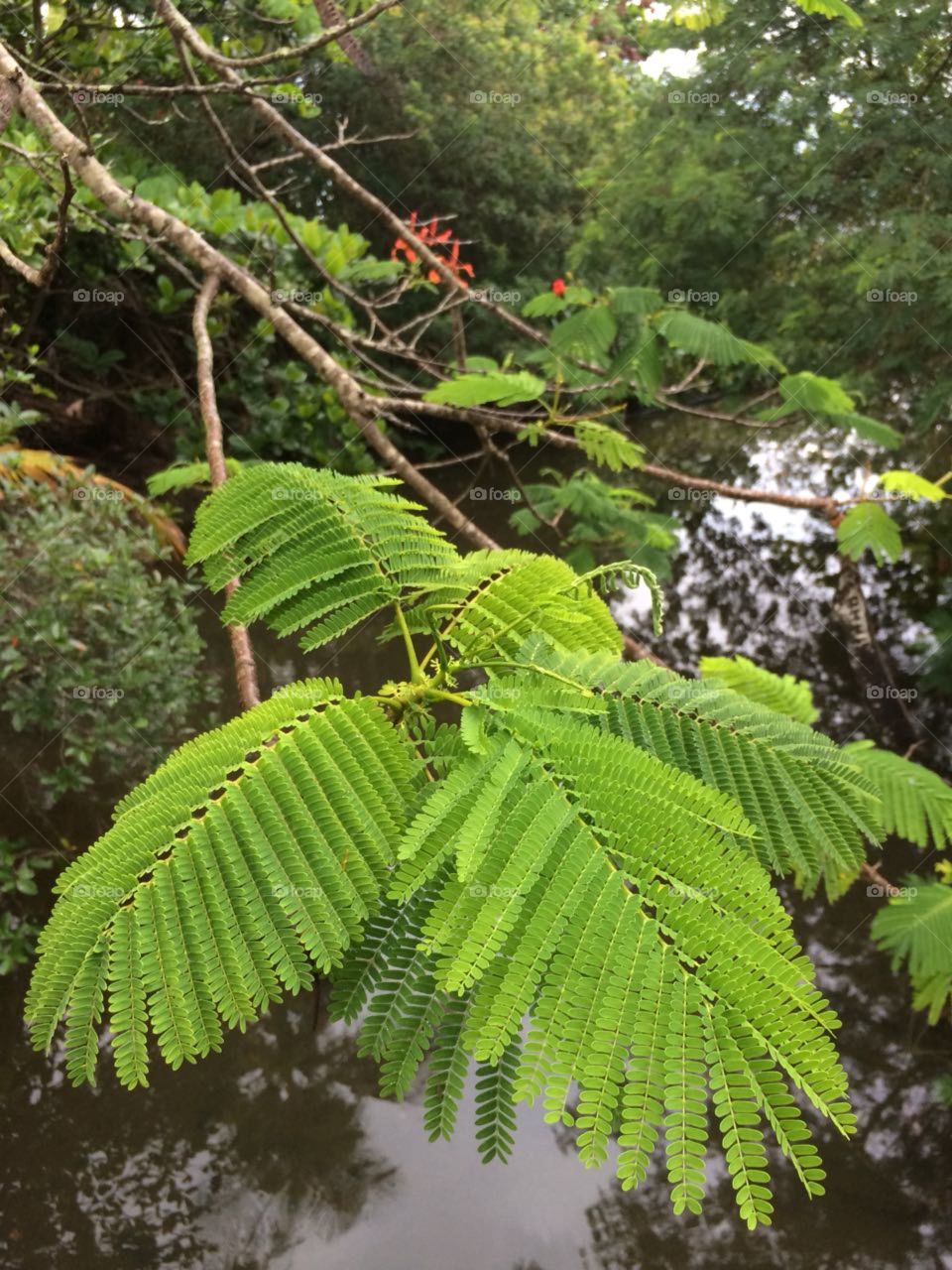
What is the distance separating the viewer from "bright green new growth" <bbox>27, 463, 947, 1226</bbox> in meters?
0.77

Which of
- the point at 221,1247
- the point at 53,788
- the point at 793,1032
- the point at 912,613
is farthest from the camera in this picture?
the point at 912,613

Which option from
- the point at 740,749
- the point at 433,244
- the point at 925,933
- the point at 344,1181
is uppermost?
the point at 433,244

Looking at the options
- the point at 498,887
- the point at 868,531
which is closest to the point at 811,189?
the point at 868,531

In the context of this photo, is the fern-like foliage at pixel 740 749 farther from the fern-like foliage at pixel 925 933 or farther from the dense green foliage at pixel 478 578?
the fern-like foliage at pixel 925 933

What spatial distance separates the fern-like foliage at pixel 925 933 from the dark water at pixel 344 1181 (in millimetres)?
580

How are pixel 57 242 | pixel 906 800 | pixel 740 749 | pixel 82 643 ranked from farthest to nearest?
pixel 82 643
pixel 906 800
pixel 57 242
pixel 740 749

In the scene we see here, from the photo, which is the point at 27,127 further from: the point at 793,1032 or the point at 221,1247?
the point at 793,1032

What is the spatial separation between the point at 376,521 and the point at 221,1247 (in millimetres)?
2480

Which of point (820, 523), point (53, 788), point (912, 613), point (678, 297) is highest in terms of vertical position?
point (678, 297)

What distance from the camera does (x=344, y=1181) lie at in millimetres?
2906

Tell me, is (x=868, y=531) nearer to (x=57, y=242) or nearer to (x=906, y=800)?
(x=906, y=800)

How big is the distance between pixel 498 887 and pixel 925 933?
8.75 ft

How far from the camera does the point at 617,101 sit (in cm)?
1052

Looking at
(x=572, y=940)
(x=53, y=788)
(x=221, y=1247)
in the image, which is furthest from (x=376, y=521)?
(x=53, y=788)
